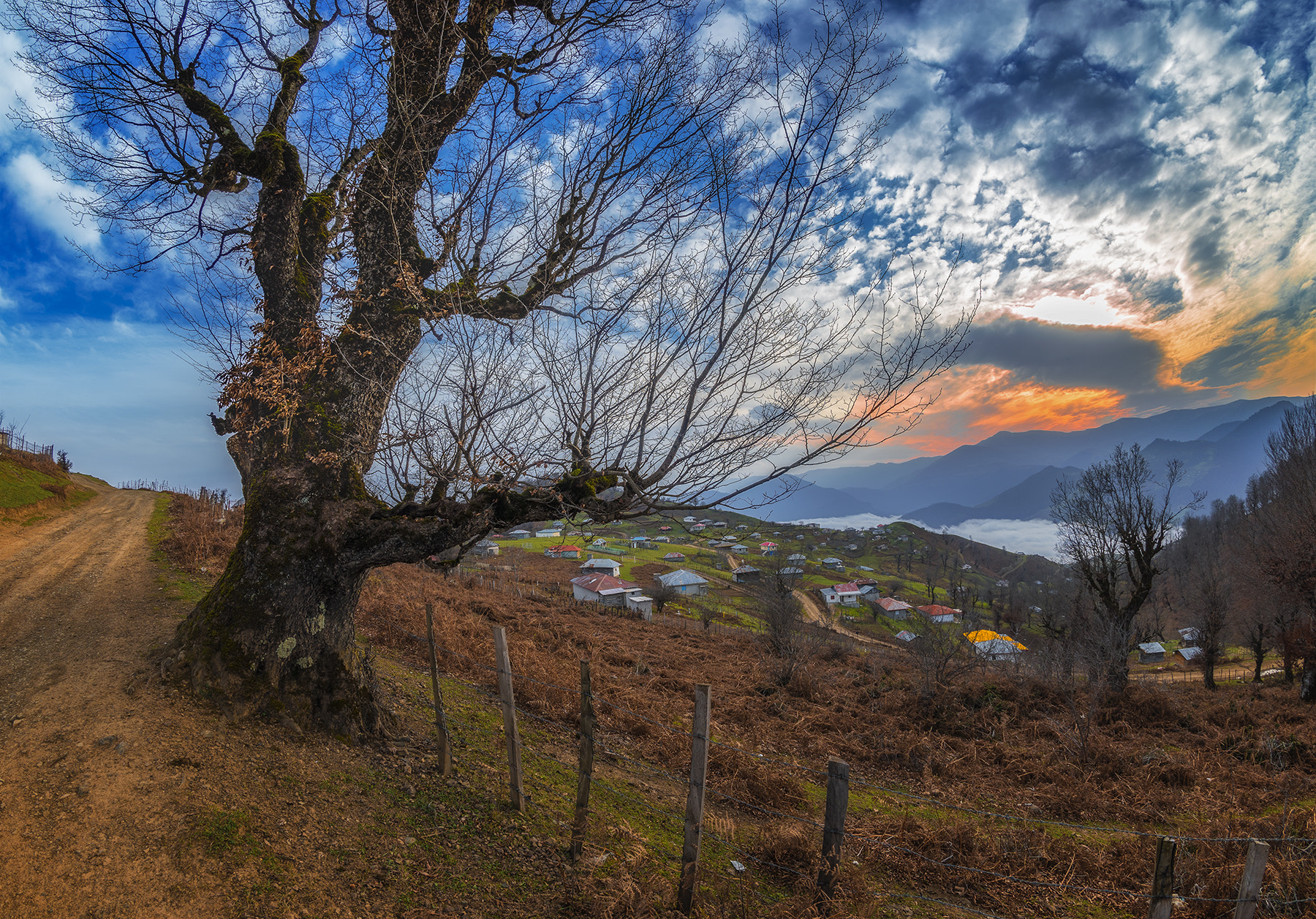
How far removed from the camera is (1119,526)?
64.6 ft

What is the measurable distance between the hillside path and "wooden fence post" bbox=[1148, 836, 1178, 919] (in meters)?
6.57

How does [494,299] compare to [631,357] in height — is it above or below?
above

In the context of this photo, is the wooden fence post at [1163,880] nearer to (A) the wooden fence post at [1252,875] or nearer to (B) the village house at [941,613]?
(A) the wooden fence post at [1252,875]

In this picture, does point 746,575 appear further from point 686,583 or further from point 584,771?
point 584,771

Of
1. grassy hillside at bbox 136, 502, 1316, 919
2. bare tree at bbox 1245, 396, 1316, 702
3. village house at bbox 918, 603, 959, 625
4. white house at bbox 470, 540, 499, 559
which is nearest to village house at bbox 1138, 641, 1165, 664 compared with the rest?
village house at bbox 918, 603, 959, 625

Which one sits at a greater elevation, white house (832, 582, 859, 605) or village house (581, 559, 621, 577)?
village house (581, 559, 621, 577)

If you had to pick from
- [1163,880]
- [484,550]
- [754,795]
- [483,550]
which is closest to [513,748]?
[754,795]

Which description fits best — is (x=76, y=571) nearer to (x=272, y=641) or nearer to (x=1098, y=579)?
(x=272, y=641)

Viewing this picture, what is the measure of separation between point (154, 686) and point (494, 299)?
18.5ft

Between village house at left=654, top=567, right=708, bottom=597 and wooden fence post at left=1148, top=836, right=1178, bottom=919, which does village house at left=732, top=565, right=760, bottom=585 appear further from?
wooden fence post at left=1148, top=836, right=1178, bottom=919

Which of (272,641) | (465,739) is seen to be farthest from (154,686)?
(465,739)

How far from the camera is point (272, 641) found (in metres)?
5.61

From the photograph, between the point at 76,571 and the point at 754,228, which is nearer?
the point at 754,228

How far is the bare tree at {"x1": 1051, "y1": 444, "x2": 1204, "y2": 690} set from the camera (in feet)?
61.8
